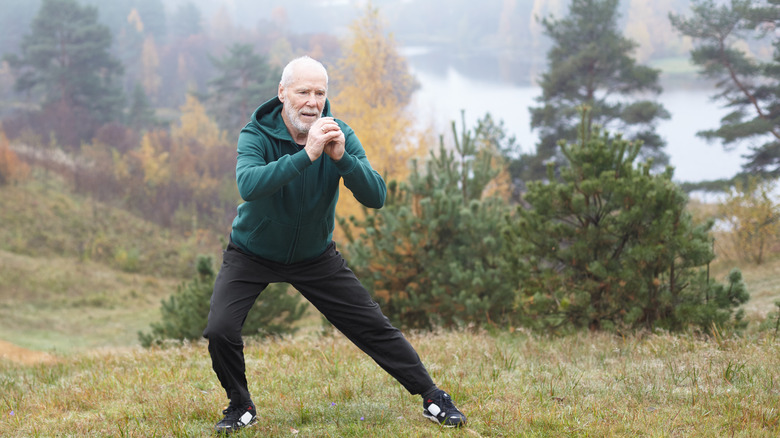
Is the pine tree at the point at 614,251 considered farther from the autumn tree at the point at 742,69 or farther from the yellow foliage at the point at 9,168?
the yellow foliage at the point at 9,168

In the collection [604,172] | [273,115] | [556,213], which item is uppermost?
[273,115]

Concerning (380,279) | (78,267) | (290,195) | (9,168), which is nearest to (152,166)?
(9,168)

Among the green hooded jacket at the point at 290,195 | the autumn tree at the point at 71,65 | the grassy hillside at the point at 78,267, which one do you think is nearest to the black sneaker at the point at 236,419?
the green hooded jacket at the point at 290,195

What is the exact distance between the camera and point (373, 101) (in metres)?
26.4

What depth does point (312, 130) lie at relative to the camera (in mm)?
3100

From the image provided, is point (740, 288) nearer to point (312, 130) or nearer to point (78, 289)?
point (312, 130)

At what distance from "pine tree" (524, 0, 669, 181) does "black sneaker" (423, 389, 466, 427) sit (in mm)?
24574

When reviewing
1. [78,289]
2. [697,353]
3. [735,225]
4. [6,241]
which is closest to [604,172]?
[697,353]

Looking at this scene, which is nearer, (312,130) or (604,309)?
(312,130)

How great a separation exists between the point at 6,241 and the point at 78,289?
6.16 meters

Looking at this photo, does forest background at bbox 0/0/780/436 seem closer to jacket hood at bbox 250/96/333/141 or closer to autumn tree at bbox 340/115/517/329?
autumn tree at bbox 340/115/517/329

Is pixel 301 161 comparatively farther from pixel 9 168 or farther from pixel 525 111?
pixel 9 168

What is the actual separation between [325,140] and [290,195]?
433 millimetres

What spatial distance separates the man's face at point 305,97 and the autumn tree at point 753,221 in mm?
20583
